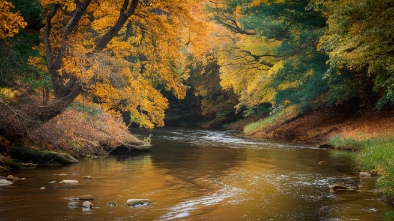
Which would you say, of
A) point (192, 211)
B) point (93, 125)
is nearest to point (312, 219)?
point (192, 211)

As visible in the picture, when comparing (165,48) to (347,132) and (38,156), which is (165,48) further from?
(347,132)

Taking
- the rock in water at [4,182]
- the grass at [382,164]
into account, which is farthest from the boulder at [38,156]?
the grass at [382,164]

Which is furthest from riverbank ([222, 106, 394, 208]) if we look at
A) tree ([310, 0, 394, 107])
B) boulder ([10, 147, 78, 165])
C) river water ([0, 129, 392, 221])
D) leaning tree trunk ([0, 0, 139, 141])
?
boulder ([10, 147, 78, 165])

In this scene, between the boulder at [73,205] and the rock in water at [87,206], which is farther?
the boulder at [73,205]

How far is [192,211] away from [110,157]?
11.2 meters

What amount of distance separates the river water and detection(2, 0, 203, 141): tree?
263 centimetres

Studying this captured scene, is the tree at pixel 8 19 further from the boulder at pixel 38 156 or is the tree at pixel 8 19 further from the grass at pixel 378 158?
the grass at pixel 378 158

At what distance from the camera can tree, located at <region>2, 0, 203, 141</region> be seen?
676 inches

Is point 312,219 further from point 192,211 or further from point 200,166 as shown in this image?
point 200,166

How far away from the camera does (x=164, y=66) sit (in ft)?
69.1

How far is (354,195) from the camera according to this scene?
39.0 feet

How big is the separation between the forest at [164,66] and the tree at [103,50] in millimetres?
44

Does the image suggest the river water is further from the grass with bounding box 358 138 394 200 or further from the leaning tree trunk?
the leaning tree trunk

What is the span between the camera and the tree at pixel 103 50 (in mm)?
17172
